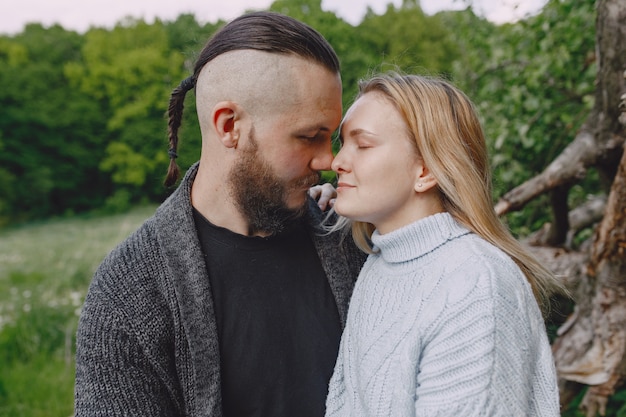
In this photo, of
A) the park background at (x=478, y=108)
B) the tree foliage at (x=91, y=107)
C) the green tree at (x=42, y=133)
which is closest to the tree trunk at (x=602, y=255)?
the park background at (x=478, y=108)

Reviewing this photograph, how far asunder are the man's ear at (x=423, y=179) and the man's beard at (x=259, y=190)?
46cm

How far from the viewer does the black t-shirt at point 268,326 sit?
1.90 m

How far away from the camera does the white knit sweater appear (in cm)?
135

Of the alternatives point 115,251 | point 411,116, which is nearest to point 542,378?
point 411,116

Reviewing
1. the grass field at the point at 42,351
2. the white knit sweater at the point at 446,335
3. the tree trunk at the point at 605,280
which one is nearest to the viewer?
the white knit sweater at the point at 446,335

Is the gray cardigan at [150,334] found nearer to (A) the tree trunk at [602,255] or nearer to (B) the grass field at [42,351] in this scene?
(A) the tree trunk at [602,255]

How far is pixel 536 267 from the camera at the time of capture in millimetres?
1723

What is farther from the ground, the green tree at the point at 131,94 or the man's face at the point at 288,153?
the green tree at the point at 131,94

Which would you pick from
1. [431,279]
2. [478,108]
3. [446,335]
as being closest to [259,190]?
[431,279]

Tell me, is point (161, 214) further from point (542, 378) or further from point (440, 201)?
point (542, 378)

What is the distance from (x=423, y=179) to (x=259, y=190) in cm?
61

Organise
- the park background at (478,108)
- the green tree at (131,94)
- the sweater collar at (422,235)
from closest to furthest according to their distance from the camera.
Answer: the sweater collar at (422,235) → the park background at (478,108) → the green tree at (131,94)

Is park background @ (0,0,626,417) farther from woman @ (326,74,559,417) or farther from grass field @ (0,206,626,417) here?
woman @ (326,74,559,417)

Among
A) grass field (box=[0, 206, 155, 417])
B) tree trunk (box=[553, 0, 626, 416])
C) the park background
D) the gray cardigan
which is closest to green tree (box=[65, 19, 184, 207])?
the park background
